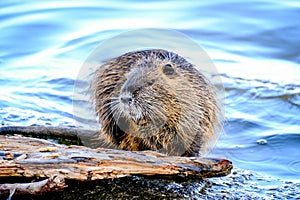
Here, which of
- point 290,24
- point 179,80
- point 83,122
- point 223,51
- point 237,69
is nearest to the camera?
point 179,80

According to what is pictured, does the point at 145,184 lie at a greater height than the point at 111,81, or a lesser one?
lesser

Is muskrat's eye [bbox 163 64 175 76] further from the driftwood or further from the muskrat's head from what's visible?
the driftwood

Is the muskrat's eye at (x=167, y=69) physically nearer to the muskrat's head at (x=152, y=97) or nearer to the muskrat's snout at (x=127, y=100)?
the muskrat's head at (x=152, y=97)

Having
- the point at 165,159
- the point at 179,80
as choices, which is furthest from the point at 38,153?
the point at 179,80

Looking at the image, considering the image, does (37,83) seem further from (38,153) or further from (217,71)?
(38,153)

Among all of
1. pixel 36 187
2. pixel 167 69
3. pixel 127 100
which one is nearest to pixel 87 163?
pixel 36 187

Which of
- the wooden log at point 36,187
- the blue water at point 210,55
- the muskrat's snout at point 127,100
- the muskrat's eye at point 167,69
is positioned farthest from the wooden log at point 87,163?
the blue water at point 210,55

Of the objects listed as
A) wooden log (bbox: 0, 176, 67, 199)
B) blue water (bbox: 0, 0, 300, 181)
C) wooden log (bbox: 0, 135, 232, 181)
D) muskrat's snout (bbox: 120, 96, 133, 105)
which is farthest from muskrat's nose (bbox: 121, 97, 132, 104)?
blue water (bbox: 0, 0, 300, 181)
